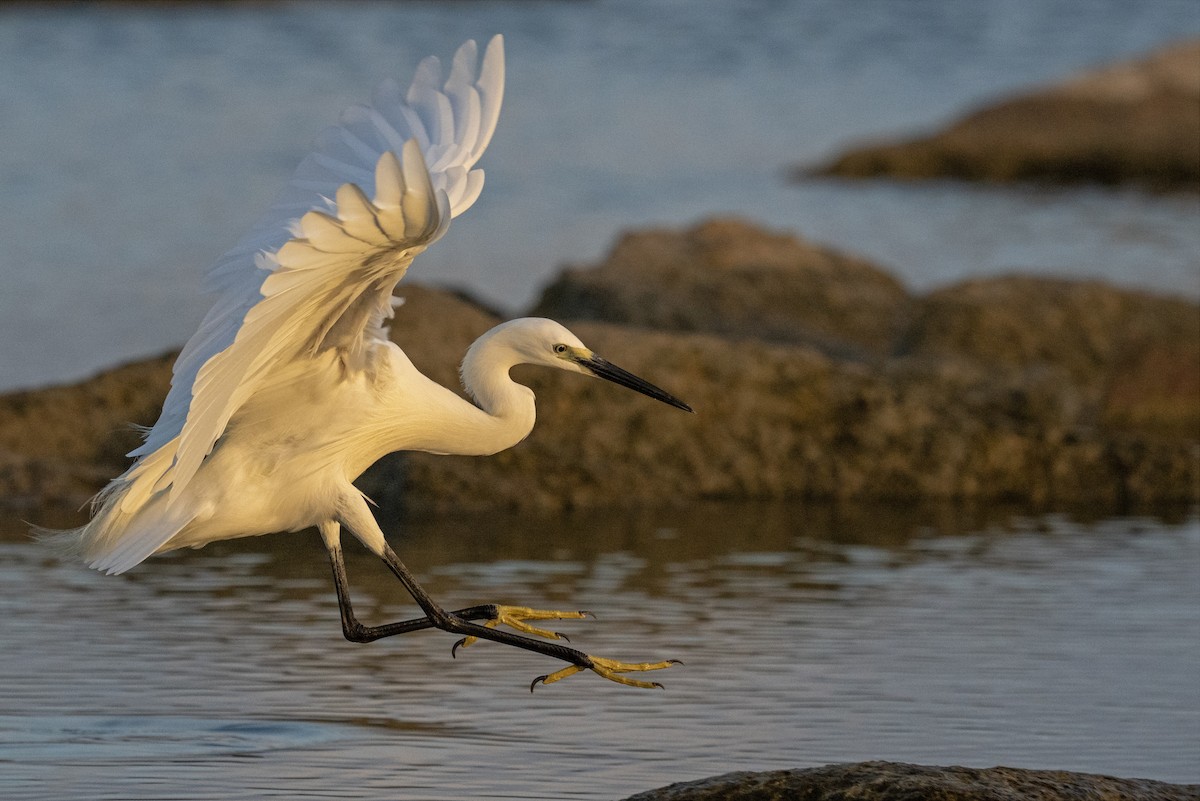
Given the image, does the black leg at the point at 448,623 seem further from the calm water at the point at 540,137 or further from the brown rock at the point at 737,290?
the calm water at the point at 540,137

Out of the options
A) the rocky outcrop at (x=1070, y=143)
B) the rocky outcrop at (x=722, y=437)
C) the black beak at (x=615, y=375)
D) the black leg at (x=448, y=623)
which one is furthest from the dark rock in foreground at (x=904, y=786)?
the rocky outcrop at (x=1070, y=143)

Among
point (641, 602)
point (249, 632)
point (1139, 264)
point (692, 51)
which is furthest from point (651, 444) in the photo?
point (692, 51)

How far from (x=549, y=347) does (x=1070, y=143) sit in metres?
22.1

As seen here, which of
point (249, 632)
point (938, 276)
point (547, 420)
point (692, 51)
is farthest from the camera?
point (692, 51)

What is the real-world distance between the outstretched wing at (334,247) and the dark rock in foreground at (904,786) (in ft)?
5.10

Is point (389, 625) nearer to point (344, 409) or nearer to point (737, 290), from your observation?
point (344, 409)

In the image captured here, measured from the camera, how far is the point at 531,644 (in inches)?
286

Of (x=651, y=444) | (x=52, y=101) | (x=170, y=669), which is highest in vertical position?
(x=52, y=101)

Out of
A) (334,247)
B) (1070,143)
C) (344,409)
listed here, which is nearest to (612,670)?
(344,409)

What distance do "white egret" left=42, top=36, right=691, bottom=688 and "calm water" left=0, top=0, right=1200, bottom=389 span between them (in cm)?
677

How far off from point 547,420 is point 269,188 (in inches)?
407

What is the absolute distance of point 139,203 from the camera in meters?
20.0

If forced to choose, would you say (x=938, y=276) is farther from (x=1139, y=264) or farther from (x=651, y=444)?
(x=651, y=444)

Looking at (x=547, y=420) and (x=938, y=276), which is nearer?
(x=547, y=420)
